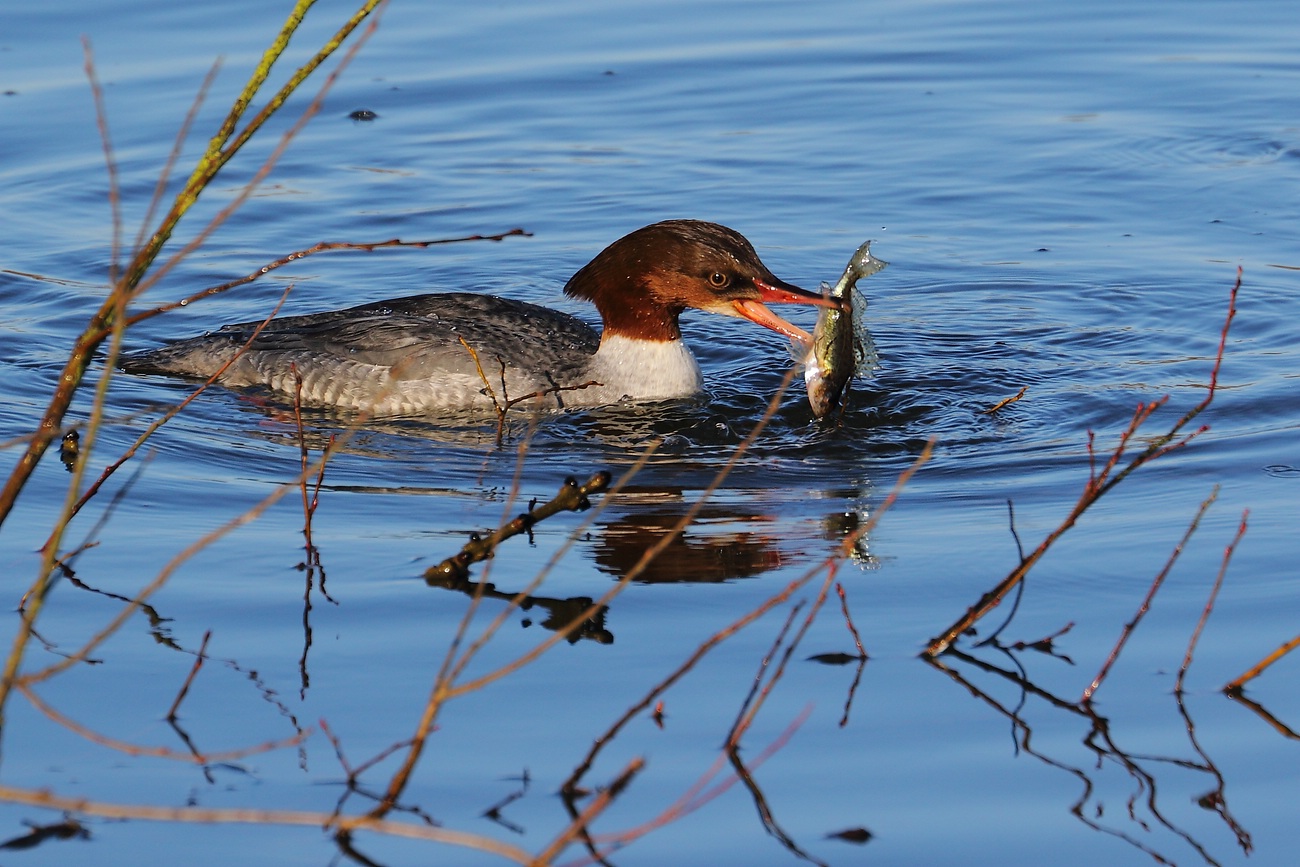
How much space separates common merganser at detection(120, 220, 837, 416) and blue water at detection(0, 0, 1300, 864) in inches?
10.4

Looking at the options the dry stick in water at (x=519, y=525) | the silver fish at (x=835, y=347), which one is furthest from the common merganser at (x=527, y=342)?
the dry stick in water at (x=519, y=525)

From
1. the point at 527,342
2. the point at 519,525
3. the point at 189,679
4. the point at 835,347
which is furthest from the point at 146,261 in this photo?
the point at 527,342

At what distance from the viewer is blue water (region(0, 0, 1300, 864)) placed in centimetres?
436

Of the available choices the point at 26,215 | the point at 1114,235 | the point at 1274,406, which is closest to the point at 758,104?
the point at 1114,235

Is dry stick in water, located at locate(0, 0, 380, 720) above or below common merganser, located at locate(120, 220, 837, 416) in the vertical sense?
above

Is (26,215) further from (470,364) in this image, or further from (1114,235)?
(1114,235)

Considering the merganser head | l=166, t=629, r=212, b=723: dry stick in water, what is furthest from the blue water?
the merganser head

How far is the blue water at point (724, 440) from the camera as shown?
14.3 ft

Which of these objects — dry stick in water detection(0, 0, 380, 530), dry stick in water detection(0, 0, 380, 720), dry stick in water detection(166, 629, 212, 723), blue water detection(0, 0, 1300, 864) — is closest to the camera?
dry stick in water detection(0, 0, 380, 720)

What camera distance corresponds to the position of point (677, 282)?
8.46m

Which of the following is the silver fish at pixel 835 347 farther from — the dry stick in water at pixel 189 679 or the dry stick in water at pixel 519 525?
the dry stick in water at pixel 189 679

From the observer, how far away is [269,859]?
3988mm

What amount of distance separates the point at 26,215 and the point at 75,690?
24.2ft

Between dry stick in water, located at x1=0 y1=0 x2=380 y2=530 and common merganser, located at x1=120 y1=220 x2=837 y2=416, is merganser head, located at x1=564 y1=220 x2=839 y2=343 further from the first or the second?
dry stick in water, located at x1=0 y1=0 x2=380 y2=530
